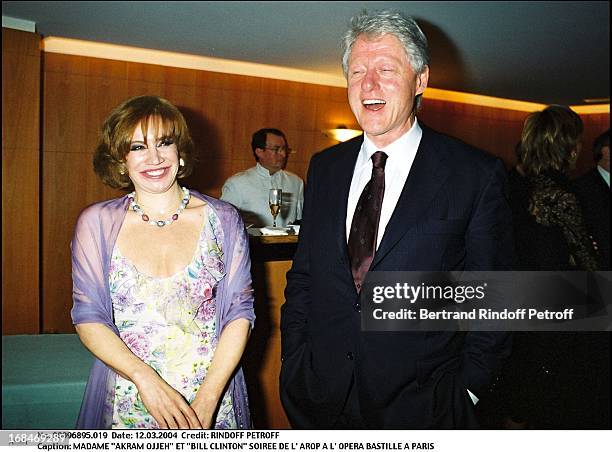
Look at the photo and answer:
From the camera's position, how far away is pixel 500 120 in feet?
25.9

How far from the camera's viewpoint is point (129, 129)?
1301 millimetres

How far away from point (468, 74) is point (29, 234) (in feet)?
14.8

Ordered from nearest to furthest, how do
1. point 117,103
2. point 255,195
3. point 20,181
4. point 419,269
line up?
point 419,269 → point 255,195 → point 20,181 → point 117,103

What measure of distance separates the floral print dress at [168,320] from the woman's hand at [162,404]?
55 mm

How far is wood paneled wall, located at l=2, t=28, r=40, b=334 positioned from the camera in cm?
431

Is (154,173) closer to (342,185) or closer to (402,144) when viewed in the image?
(342,185)

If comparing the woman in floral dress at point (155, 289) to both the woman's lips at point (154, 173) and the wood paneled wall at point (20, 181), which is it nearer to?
the woman's lips at point (154, 173)

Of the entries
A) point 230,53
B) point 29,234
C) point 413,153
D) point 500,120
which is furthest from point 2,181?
point 500,120

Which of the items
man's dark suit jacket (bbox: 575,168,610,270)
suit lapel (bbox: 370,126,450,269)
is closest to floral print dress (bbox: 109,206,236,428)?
suit lapel (bbox: 370,126,450,269)

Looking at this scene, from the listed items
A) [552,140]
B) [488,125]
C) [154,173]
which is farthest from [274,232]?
[488,125]

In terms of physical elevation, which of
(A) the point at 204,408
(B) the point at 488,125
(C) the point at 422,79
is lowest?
(A) the point at 204,408

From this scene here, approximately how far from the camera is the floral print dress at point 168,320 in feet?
4.35

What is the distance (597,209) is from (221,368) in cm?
176

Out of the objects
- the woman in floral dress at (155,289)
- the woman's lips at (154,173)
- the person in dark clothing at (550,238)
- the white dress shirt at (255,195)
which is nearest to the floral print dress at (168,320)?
the woman in floral dress at (155,289)
